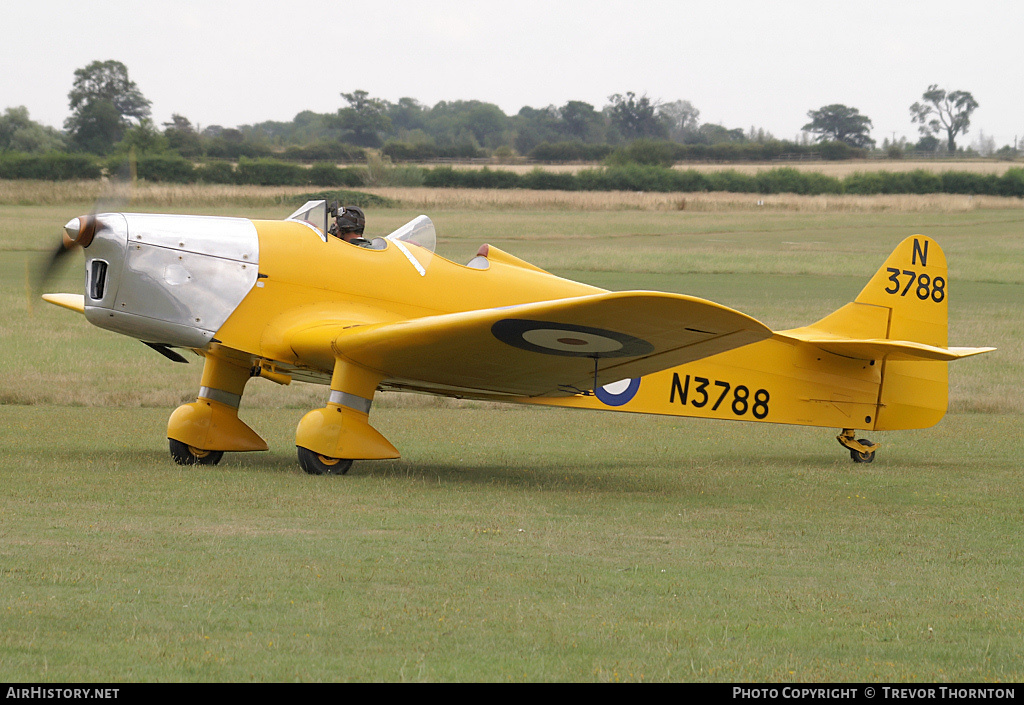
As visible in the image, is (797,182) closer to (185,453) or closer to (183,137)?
(183,137)

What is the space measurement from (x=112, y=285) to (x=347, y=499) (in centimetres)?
317

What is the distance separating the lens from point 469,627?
538cm

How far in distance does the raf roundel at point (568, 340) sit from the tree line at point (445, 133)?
24.6ft

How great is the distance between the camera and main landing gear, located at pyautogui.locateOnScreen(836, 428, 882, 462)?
12.6 m

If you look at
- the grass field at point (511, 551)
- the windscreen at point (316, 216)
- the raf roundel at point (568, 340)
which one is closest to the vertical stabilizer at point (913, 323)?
the grass field at point (511, 551)

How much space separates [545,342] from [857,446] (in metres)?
5.25

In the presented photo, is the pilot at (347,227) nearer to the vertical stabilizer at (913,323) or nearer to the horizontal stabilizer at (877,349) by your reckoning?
the horizontal stabilizer at (877,349)

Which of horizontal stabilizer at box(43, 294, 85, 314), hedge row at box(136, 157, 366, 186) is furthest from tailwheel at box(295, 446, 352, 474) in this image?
hedge row at box(136, 157, 366, 186)

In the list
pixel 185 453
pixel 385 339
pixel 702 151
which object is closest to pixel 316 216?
pixel 385 339

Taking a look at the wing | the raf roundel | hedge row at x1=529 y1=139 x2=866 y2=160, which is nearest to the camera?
the wing

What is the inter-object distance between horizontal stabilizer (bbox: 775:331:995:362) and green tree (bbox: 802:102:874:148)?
133736 mm

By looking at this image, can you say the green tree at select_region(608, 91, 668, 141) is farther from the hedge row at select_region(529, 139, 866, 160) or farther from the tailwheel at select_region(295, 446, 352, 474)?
the tailwheel at select_region(295, 446, 352, 474)

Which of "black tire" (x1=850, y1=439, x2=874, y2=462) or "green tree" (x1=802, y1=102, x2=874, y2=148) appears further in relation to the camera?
"green tree" (x1=802, y1=102, x2=874, y2=148)

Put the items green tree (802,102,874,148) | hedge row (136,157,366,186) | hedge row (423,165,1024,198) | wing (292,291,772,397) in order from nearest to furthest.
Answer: wing (292,291,772,397) → hedge row (136,157,366,186) → hedge row (423,165,1024,198) → green tree (802,102,874,148)
